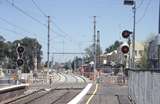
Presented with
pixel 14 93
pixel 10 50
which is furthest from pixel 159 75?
pixel 10 50

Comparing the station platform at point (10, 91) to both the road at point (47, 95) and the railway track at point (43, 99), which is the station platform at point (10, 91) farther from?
the railway track at point (43, 99)

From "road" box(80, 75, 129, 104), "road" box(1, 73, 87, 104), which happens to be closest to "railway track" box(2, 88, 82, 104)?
"road" box(1, 73, 87, 104)

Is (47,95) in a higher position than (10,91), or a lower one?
lower

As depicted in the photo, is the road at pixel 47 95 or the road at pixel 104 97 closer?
the road at pixel 104 97

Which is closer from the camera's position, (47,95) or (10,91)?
(10,91)

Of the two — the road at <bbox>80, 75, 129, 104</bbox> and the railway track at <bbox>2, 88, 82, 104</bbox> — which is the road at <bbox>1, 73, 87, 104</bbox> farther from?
the road at <bbox>80, 75, 129, 104</bbox>

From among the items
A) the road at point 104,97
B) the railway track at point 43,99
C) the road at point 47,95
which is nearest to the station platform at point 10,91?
the road at point 47,95

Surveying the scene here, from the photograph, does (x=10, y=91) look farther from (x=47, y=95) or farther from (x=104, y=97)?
(x=104, y=97)

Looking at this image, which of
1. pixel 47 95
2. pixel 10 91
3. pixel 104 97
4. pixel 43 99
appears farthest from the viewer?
pixel 47 95

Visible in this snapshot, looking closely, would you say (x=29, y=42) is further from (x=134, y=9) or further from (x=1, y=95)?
(x=1, y=95)

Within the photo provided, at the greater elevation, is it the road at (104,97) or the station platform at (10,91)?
the station platform at (10,91)

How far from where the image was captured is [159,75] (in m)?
14.2

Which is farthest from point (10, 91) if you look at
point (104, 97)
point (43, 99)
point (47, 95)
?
point (104, 97)

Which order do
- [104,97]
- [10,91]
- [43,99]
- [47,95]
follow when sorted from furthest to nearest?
[47,95], [104,97], [43,99], [10,91]
